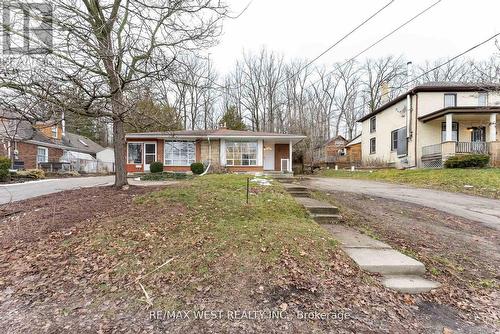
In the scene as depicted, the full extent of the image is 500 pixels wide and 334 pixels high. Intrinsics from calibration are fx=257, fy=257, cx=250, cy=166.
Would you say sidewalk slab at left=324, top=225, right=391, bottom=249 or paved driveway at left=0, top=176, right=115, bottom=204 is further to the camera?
paved driveway at left=0, top=176, right=115, bottom=204

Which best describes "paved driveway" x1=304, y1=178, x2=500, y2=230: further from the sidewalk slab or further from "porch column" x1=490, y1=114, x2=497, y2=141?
"porch column" x1=490, y1=114, x2=497, y2=141

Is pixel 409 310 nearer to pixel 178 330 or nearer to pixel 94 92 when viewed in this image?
pixel 178 330

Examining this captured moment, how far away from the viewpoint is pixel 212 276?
3.30 meters

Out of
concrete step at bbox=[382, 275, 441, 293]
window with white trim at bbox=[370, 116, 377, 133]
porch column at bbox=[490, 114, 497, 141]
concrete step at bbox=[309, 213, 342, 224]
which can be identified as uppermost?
window with white trim at bbox=[370, 116, 377, 133]

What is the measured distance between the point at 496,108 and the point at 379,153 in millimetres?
7979

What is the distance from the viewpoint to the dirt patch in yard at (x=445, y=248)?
2928mm

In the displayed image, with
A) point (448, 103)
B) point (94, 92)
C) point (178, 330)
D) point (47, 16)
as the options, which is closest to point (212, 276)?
point (178, 330)

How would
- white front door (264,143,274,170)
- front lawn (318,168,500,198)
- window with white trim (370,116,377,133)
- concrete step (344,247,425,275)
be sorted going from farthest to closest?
window with white trim (370,116,377,133) < white front door (264,143,274,170) < front lawn (318,168,500,198) < concrete step (344,247,425,275)

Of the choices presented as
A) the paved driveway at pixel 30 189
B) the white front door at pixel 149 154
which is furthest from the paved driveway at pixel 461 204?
the white front door at pixel 149 154

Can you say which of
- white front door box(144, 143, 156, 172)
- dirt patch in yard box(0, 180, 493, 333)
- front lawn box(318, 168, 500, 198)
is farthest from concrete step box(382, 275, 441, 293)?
white front door box(144, 143, 156, 172)

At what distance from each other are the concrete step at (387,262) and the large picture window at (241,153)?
13.3 meters

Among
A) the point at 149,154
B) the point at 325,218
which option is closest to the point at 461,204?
the point at 325,218

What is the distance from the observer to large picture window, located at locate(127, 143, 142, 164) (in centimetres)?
1708

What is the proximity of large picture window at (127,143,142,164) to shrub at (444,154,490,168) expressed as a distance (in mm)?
18767
